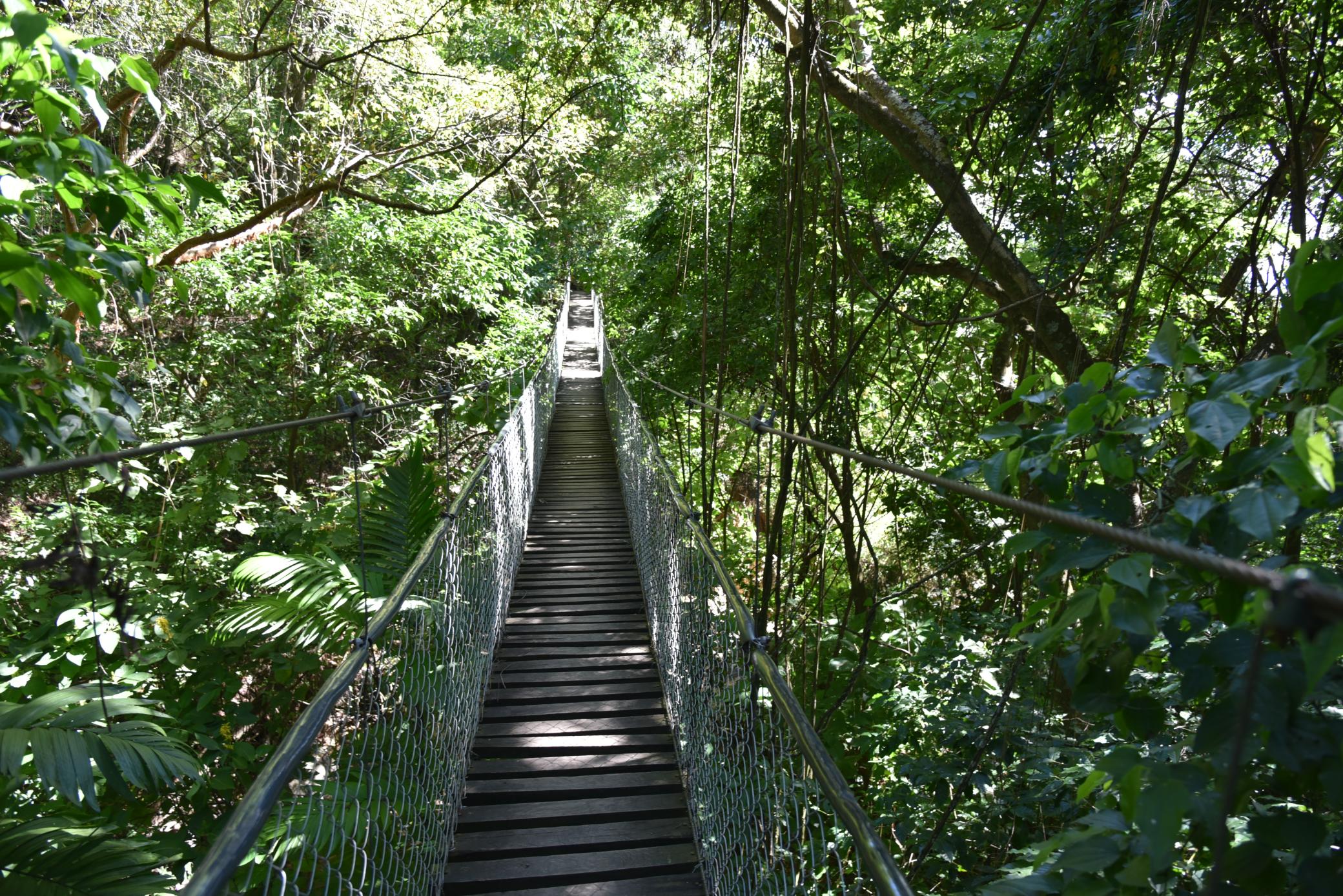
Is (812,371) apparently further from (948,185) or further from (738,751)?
(738,751)

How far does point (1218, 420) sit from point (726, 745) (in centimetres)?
139

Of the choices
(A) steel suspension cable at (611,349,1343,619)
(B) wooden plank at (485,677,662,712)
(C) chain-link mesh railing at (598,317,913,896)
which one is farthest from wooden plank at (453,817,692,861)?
(A) steel suspension cable at (611,349,1343,619)

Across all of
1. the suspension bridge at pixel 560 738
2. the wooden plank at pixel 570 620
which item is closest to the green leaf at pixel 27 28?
the suspension bridge at pixel 560 738

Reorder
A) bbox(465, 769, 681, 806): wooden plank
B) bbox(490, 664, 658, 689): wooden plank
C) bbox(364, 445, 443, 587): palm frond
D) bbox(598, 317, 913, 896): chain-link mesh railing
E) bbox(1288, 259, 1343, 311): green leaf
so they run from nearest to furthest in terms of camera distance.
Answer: bbox(1288, 259, 1343, 311): green leaf < bbox(598, 317, 913, 896): chain-link mesh railing < bbox(465, 769, 681, 806): wooden plank < bbox(490, 664, 658, 689): wooden plank < bbox(364, 445, 443, 587): palm frond

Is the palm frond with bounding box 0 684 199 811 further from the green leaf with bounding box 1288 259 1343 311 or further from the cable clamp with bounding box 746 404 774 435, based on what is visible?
the green leaf with bounding box 1288 259 1343 311

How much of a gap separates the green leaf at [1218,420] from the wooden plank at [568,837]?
6.07 feet

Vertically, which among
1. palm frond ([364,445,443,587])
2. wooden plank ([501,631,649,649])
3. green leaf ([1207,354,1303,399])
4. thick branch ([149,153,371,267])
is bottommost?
wooden plank ([501,631,649,649])

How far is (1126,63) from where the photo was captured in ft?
9.50

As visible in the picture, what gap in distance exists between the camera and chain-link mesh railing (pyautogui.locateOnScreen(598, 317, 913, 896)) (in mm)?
1022

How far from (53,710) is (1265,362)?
7.44 ft

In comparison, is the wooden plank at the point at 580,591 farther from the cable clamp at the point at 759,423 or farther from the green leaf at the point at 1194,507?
the green leaf at the point at 1194,507

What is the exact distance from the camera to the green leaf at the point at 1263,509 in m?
0.57

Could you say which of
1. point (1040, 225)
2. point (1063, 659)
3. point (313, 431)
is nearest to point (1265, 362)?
point (1063, 659)

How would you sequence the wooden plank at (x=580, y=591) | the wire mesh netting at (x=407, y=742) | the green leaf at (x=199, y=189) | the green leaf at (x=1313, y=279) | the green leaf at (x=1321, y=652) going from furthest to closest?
the wooden plank at (x=580, y=591) → the green leaf at (x=199, y=189) → the wire mesh netting at (x=407, y=742) → the green leaf at (x=1313, y=279) → the green leaf at (x=1321, y=652)
